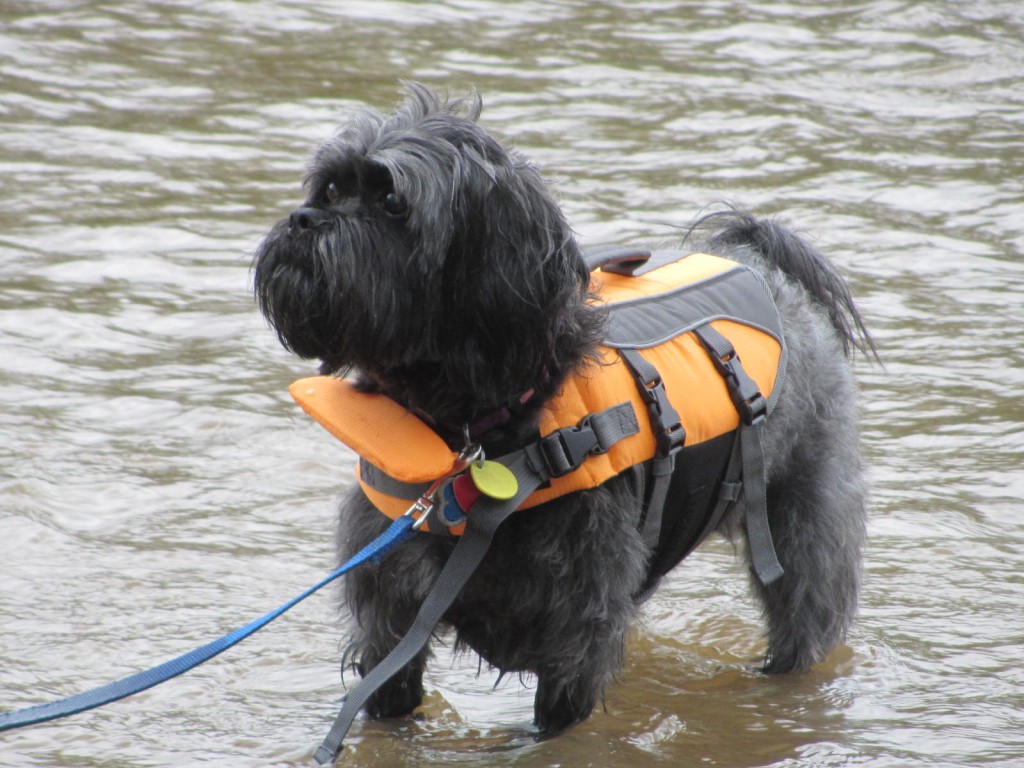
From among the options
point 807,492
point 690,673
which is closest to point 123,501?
point 690,673

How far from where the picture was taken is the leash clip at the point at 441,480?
3.09m

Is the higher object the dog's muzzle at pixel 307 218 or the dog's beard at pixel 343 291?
the dog's muzzle at pixel 307 218

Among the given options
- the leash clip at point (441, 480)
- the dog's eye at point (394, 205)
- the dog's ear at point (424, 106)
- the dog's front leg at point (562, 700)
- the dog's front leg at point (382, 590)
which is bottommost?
the dog's front leg at point (562, 700)

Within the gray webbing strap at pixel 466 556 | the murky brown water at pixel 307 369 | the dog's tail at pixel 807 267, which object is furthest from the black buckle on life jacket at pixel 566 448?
the dog's tail at pixel 807 267

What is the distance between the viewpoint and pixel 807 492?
13.3 ft

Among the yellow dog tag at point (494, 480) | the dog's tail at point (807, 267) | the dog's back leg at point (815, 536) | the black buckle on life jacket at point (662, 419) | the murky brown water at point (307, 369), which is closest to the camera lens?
the yellow dog tag at point (494, 480)

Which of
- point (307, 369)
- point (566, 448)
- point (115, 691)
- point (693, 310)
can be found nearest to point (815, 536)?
point (693, 310)

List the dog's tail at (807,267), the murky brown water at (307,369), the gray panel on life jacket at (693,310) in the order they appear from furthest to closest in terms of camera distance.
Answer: the dog's tail at (807,267) < the murky brown water at (307,369) < the gray panel on life jacket at (693,310)

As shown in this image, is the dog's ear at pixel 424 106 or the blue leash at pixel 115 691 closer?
the blue leash at pixel 115 691

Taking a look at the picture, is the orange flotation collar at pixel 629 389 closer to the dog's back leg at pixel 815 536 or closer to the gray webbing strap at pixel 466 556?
the gray webbing strap at pixel 466 556

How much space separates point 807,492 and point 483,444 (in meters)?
1.29

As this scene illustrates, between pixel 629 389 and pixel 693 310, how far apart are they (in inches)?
18.9

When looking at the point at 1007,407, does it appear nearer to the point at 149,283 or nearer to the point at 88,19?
the point at 149,283

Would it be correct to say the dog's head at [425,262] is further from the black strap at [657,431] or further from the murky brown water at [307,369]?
the murky brown water at [307,369]
